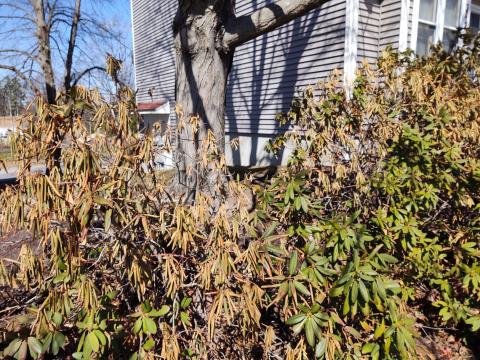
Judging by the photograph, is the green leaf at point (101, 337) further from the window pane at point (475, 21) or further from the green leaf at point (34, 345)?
the window pane at point (475, 21)

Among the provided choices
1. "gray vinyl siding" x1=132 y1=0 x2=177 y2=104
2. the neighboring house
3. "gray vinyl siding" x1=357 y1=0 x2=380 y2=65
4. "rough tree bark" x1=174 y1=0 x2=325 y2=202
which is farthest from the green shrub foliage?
"gray vinyl siding" x1=132 y1=0 x2=177 y2=104

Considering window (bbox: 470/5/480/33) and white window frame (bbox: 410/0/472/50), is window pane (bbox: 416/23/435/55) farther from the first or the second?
window (bbox: 470/5/480/33)

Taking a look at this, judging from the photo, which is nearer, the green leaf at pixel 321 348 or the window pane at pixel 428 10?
the green leaf at pixel 321 348

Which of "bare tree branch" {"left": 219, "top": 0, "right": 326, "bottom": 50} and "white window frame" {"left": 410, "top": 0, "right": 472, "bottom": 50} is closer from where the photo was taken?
"bare tree branch" {"left": 219, "top": 0, "right": 326, "bottom": 50}

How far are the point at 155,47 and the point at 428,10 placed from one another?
1162cm

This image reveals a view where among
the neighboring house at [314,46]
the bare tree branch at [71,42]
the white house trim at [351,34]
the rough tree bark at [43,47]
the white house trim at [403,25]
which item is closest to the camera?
the white house trim at [403,25]

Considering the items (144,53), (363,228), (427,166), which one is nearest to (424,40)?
(427,166)

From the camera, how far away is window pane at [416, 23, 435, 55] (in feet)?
27.7

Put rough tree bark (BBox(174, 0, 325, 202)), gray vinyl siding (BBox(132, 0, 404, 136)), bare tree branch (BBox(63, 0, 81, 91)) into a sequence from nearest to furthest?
rough tree bark (BBox(174, 0, 325, 202)) → gray vinyl siding (BBox(132, 0, 404, 136)) → bare tree branch (BBox(63, 0, 81, 91))

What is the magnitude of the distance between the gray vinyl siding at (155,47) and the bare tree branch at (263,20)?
9837mm

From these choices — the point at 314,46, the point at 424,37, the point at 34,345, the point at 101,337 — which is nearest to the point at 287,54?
the point at 314,46

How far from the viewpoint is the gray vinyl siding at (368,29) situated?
7.89 m

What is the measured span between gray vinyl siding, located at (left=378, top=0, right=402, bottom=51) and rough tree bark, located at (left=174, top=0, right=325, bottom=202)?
4.36 m

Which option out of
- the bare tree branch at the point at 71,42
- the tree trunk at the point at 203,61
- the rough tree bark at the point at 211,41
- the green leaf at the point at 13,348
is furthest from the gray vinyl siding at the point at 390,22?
the bare tree branch at the point at 71,42
